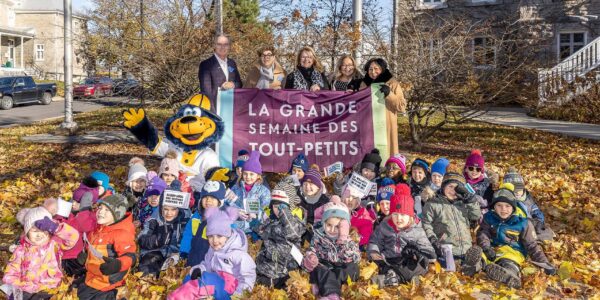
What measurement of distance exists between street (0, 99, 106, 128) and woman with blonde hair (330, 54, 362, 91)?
1401cm

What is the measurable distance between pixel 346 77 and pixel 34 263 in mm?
4657

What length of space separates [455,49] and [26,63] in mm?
43288

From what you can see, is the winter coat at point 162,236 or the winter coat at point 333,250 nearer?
the winter coat at point 333,250

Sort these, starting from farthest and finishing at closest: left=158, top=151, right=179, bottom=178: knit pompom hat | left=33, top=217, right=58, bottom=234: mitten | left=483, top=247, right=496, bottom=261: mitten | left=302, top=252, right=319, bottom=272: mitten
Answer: left=158, top=151, right=179, bottom=178: knit pompom hat, left=483, top=247, right=496, bottom=261: mitten, left=302, top=252, right=319, bottom=272: mitten, left=33, top=217, right=58, bottom=234: mitten

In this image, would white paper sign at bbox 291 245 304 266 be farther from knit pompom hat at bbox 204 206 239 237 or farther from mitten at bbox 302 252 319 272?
knit pompom hat at bbox 204 206 239 237

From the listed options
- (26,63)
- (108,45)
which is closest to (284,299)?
(108,45)

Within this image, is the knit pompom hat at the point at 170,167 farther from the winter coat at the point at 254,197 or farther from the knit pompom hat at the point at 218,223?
the knit pompom hat at the point at 218,223

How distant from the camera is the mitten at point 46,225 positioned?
3.96 metres

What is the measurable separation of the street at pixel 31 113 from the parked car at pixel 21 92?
367 mm

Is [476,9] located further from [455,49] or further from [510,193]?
[510,193]

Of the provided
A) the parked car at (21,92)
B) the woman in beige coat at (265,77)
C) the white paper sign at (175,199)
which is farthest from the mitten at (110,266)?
the parked car at (21,92)

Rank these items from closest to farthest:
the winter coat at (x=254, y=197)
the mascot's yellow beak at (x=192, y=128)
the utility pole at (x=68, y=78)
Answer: the winter coat at (x=254, y=197), the mascot's yellow beak at (x=192, y=128), the utility pole at (x=68, y=78)

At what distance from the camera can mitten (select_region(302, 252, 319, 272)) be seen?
4.46m

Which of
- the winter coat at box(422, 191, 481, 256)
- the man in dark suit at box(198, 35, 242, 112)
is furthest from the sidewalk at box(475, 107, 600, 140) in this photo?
the man in dark suit at box(198, 35, 242, 112)
